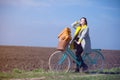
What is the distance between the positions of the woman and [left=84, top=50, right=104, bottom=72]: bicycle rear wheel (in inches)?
11.6

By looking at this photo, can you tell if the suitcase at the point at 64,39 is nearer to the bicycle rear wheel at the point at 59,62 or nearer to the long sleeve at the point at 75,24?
the bicycle rear wheel at the point at 59,62

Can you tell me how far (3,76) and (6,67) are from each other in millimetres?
2534

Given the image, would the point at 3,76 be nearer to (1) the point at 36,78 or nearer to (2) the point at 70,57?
(1) the point at 36,78

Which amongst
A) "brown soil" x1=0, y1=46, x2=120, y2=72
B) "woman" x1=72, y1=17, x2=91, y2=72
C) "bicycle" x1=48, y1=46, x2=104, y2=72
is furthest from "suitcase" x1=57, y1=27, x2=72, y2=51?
"brown soil" x1=0, y1=46, x2=120, y2=72

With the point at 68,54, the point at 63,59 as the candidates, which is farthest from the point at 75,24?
the point at 63,59

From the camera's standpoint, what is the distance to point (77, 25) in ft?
31.7

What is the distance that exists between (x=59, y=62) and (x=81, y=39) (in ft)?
2.80

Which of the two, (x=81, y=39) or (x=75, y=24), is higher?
(x=75, y=24)

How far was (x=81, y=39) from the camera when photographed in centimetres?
938

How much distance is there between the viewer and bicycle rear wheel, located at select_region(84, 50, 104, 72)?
992 cm

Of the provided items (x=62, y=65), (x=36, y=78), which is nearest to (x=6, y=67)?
(x=62, y=65)

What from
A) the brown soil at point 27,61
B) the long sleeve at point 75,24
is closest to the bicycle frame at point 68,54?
the long sleeve at point 75,24

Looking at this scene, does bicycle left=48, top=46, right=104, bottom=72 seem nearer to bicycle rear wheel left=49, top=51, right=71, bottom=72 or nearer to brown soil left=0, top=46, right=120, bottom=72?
bicycle rear wheel left=49, top=51, right=71, bottom=72

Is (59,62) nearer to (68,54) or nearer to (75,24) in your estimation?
(68,54)
